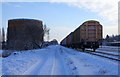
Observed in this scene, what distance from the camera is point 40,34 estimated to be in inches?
2980

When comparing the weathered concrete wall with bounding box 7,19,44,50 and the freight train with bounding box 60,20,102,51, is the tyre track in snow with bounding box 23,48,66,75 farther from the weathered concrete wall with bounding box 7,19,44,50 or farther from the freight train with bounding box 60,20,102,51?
the weathered concrete wall with bounding box 7,19,44,50

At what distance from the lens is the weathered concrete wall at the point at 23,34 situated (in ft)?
220

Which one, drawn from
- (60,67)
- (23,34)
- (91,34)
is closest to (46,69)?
(60,67)

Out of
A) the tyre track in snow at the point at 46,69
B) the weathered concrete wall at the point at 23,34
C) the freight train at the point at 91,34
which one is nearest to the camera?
the tyre track in snow at the point at 46,69

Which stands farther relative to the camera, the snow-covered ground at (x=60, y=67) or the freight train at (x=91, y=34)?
the freight train at (x=91, y=34)

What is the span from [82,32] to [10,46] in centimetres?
3450

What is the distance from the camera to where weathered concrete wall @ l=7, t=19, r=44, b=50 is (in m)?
67.2

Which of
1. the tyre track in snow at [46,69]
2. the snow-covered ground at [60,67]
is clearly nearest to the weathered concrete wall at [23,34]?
the snow-covered ground at [60,67]

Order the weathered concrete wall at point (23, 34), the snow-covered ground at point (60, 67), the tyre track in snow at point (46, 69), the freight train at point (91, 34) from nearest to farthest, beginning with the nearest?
the snow-covered ground at point (60, 67) < the tyre track in snow at point (46, 69) < the freight train at point (91, 34) < the weathered concrete wall at point (23, 34)

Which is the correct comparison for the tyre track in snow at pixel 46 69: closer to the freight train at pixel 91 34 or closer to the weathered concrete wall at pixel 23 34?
the freight train at pixel 91 34

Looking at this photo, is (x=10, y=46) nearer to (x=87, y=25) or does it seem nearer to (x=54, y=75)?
(x=87, y=25)

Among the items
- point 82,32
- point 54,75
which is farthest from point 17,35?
point 54,75

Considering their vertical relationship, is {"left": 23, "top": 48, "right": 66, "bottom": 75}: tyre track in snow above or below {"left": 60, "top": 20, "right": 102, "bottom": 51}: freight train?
below

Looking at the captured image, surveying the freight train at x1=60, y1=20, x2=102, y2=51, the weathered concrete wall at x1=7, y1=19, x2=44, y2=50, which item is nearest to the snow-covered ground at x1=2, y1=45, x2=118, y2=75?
the freight train at x1=60, y1=20, x2=102, y2=51
